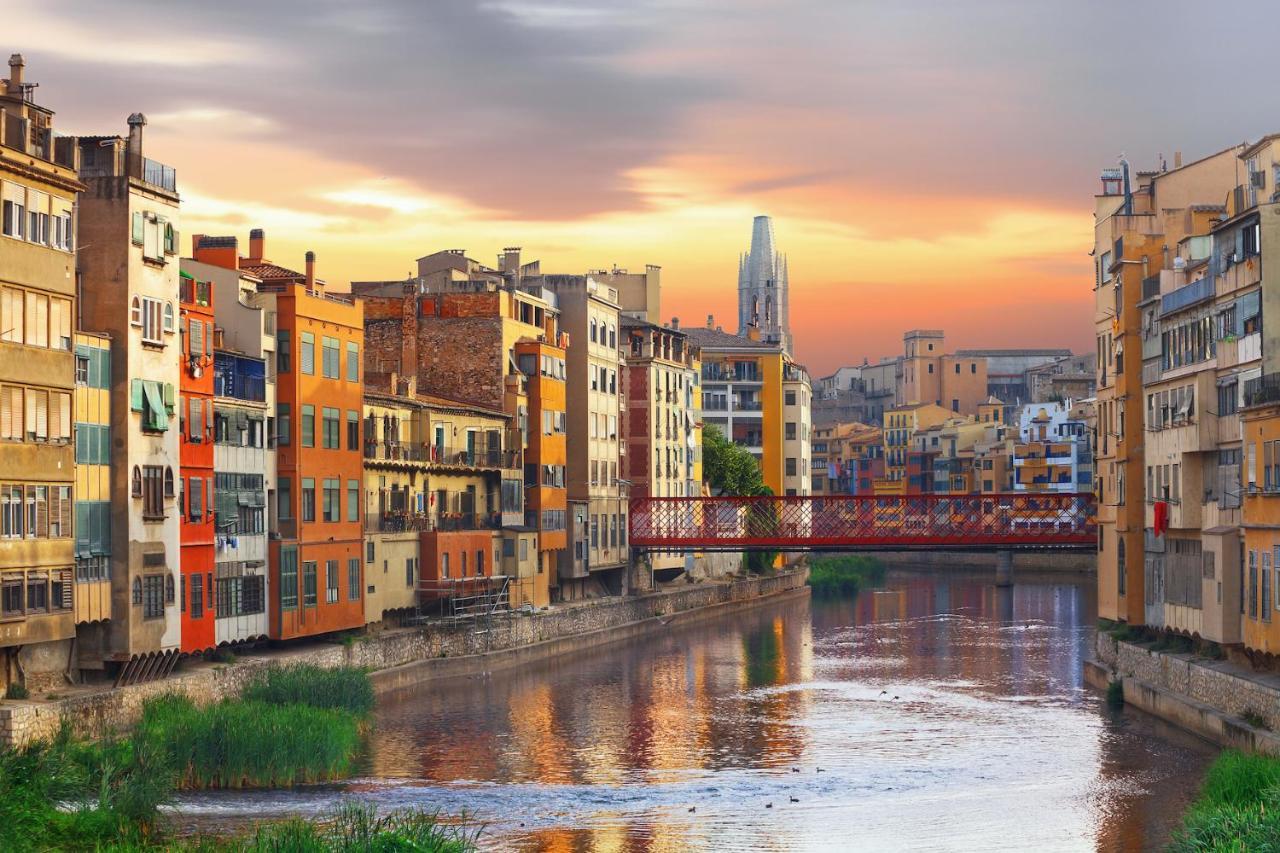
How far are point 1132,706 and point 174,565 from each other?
85.2 feet

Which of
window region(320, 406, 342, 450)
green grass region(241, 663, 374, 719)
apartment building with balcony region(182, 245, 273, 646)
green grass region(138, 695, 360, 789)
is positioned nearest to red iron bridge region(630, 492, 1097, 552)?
window region(320, 406, 342, 450)

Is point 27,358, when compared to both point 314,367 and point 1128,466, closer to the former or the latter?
point 314,367

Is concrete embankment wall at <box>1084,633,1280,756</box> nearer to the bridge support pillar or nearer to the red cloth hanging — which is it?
the red cloth hanging

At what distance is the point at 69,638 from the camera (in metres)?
44.4

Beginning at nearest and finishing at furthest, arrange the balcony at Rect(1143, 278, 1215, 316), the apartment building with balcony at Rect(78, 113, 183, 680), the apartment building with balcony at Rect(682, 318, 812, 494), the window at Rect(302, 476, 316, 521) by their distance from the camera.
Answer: the apartment building with balcony at Rect(78, 113, 183, 680)
the balcony at Rect(1143, 278, 1215, 316)
the window at Rect(302, 476, 316, 521)
the apartment building with balcony at Rect(682, 318, 812, 494)

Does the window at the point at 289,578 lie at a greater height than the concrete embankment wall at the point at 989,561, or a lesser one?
greater

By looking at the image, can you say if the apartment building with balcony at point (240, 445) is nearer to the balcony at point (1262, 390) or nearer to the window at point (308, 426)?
the window at point (308, 426)

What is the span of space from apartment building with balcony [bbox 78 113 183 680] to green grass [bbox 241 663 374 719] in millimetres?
2529

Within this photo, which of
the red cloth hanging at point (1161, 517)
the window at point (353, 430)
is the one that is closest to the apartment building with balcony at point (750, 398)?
the window at point (353, 430)

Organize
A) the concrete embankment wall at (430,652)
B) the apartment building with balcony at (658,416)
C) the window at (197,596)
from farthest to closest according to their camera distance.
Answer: the apartment building with balcony at (658,416) → the window at (197,596) → the concrete embankment wall at (430,652)

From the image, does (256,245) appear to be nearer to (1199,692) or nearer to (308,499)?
(308,499)

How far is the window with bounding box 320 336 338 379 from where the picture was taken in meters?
60.0

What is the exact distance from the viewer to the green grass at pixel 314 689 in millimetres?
47250

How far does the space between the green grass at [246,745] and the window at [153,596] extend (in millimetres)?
4097
